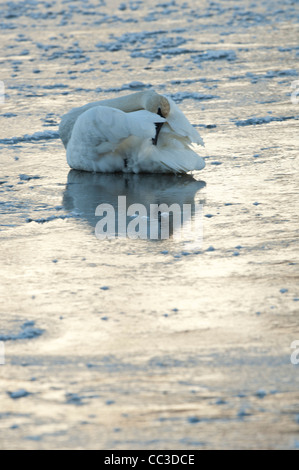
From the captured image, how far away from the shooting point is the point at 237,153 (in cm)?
884

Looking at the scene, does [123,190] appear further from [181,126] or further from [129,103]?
[129,103]

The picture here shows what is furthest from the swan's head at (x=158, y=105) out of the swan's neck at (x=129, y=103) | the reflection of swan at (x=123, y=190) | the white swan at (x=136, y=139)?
the reflection of swan at (x=123, y=190)

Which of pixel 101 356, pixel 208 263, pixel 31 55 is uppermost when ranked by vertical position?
pixel 31 55

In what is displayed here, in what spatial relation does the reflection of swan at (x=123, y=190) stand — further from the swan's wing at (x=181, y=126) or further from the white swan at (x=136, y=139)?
the swan's wing at (x=181, y=126)

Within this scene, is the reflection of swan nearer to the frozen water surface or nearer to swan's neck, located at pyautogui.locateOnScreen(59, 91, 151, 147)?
the frozen water surface

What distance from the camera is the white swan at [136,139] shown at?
8.20 metres

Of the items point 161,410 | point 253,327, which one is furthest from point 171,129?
point 161,410

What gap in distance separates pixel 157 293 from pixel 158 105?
3.25m

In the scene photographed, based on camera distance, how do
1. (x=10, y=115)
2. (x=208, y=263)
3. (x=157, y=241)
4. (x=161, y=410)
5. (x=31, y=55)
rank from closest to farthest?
(x=161, y=410) < (x=208, y=263) < (x=157, y=241) < (x=10, y=115) < (x=31, y=55)

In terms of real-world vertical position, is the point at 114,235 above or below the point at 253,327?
above

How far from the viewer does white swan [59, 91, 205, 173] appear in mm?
8195

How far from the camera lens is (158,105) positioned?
8328 millimetres
